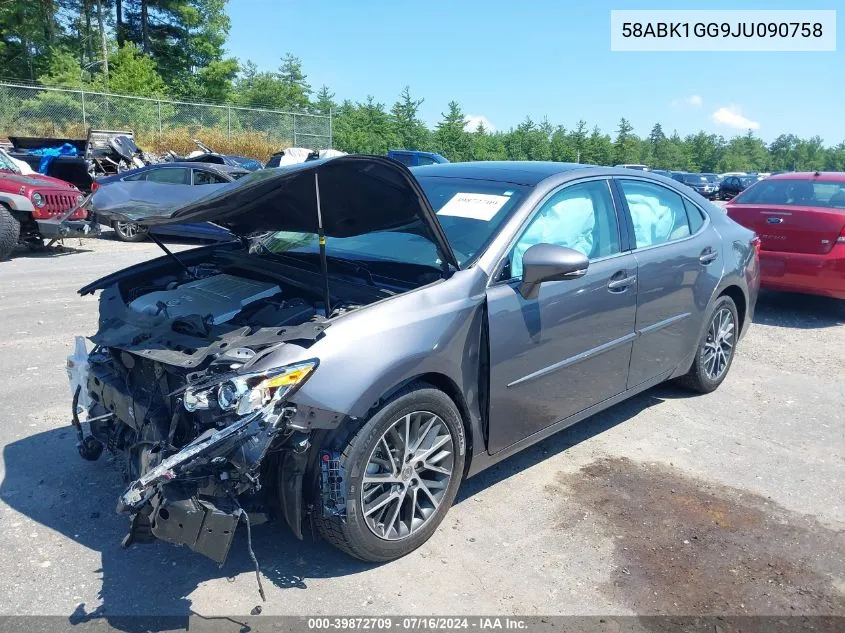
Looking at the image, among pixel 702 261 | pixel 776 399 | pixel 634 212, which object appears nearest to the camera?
pixel 634 212

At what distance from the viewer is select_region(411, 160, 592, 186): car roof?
404 centimetres

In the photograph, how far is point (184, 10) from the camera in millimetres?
37938

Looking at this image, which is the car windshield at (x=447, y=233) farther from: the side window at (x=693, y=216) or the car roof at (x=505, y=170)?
the side window at (x=693, y=216)

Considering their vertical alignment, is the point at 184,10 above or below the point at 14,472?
above

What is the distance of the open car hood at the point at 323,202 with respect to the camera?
302 centimetres

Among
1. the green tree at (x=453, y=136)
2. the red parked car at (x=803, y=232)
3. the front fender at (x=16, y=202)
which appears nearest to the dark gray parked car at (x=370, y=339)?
the red parked car at (x=803, y=232)

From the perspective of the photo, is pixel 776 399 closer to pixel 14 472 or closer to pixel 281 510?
pixel 281 510

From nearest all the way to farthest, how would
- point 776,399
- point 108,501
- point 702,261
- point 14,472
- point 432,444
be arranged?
point 432,444 → point 108,501 → point 14,472 → point 702,261 → point 776,399

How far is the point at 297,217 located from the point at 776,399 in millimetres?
4099

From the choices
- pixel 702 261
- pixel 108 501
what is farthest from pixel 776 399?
pixel 108 501

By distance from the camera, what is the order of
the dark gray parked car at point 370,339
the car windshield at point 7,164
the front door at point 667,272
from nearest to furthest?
the dark gray parked car at point 370,339, the front door at point 667,272, the car windshield at point 7,164

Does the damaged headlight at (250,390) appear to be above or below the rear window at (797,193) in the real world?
below

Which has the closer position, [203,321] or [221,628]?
[221,628]

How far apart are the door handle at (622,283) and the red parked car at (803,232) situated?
181 inches
